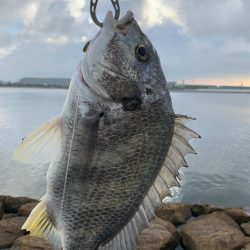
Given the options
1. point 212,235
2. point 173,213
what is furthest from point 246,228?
point 173,213

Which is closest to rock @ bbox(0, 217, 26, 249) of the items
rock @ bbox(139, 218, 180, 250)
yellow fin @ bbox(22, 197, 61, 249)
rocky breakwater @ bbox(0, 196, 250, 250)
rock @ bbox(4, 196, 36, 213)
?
rocky breakwater @ bbox(0, 196, 250, 250)

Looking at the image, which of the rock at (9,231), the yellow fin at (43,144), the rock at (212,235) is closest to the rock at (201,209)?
the rock at (212,235)

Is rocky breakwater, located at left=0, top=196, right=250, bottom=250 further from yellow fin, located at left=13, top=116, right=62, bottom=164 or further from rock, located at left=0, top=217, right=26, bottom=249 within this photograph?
yellow fin, located at left=13, top=116, right=62, bottom=164

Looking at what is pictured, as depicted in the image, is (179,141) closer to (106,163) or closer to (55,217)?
(106,163)

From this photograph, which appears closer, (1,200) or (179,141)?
(179,141)

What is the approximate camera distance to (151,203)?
2.91 meters

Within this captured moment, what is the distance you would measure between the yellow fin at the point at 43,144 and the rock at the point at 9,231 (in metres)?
7.00

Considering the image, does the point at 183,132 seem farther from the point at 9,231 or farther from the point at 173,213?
the point at 173,213

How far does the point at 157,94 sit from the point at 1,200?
9.81 meters

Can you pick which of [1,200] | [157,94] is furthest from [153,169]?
[1,200]

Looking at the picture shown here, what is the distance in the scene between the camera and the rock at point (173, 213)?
10930mm

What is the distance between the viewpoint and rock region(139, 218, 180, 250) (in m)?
8.47

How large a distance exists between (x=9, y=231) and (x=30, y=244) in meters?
1.46

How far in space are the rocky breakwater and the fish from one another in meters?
4.74
